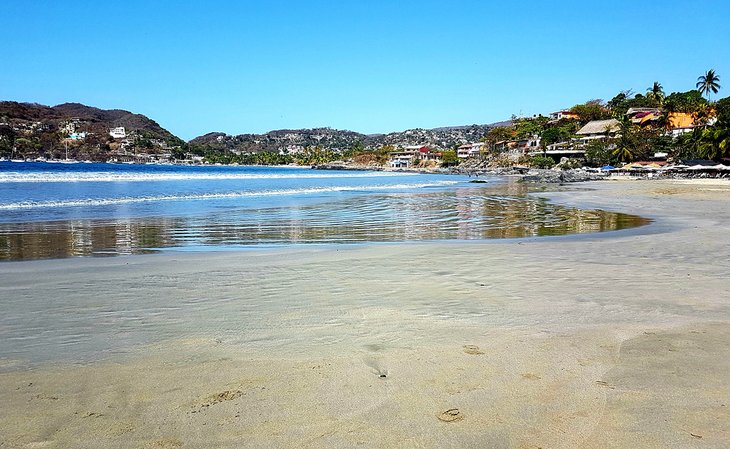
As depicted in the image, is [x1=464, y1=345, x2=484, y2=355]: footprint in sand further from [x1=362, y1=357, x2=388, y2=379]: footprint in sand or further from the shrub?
the shrub

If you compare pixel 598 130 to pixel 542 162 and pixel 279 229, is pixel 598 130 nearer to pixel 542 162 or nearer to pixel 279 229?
pixel 542 162

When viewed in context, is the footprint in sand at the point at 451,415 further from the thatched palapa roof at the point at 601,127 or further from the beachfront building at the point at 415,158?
the beachfront building at the point at 415,158

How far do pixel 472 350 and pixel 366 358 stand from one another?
987 mm

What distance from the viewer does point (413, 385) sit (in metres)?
3.69

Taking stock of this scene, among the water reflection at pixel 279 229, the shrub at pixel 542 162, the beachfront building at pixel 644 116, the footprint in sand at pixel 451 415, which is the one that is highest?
the beachfront building at pixel 644 116

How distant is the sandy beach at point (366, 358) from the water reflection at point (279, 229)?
3.47 metres

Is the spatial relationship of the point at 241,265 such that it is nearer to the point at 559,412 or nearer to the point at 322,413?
→ the point at 322,413

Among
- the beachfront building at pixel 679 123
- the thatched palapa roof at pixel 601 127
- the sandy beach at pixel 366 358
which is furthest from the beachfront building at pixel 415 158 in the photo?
the sandy beach at pixel 366 358

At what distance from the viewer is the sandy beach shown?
305 cm

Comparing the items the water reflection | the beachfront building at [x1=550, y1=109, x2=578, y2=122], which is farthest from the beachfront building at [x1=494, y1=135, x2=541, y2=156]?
the water reflection

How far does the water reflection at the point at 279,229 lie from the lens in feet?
38.0

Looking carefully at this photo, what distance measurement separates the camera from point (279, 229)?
49.8 ft

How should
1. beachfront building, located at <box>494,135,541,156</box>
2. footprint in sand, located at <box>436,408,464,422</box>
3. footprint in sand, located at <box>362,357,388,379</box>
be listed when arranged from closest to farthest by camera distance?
footprint in sand, located at <box>436,408,464,422</box>, footprint in sand, located at <box>362,357,388,379</box>, beachfront building, located at <box>494,135,541,156</box>

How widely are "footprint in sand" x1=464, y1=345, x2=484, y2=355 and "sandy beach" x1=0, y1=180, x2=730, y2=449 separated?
27 millimetres
